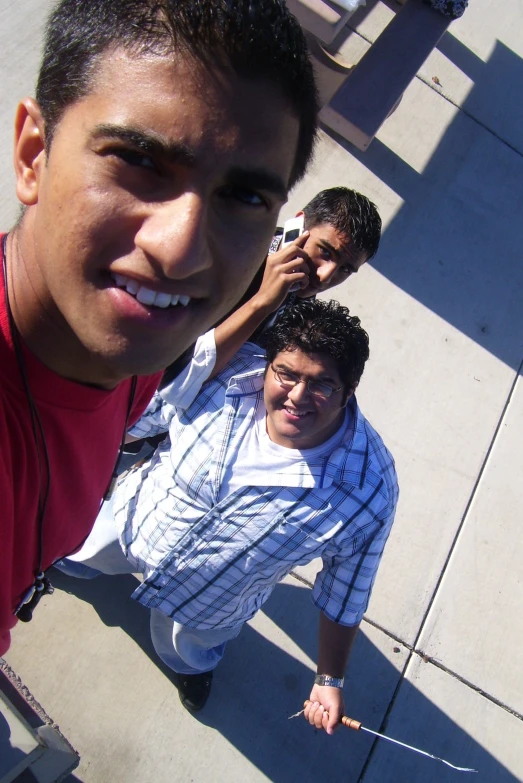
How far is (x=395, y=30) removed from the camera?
12.2 feet

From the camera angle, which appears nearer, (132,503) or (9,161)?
(132,503)

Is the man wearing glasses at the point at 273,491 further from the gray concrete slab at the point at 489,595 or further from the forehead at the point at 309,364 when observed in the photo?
the gray concrete slab at the point at 489,595

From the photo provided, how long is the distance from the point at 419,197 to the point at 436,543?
2.26m

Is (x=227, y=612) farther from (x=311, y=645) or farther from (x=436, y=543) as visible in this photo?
(x=436, y=543)

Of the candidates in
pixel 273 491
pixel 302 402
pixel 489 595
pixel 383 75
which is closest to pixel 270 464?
pixel 273 491

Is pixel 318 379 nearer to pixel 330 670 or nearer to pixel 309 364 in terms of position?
pixel 309 364

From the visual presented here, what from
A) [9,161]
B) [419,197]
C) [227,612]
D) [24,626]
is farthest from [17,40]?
[227,612]

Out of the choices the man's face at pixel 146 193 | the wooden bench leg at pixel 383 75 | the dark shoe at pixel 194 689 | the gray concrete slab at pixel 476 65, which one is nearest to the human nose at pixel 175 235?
the man's face at pixel 146 193

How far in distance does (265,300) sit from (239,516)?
0.68 metres

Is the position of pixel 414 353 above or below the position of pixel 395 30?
below

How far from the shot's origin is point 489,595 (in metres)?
2.86

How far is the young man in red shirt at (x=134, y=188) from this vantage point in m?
0.83

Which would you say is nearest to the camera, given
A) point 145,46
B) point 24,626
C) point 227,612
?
point 145,46

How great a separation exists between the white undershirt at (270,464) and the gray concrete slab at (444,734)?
1.44m
